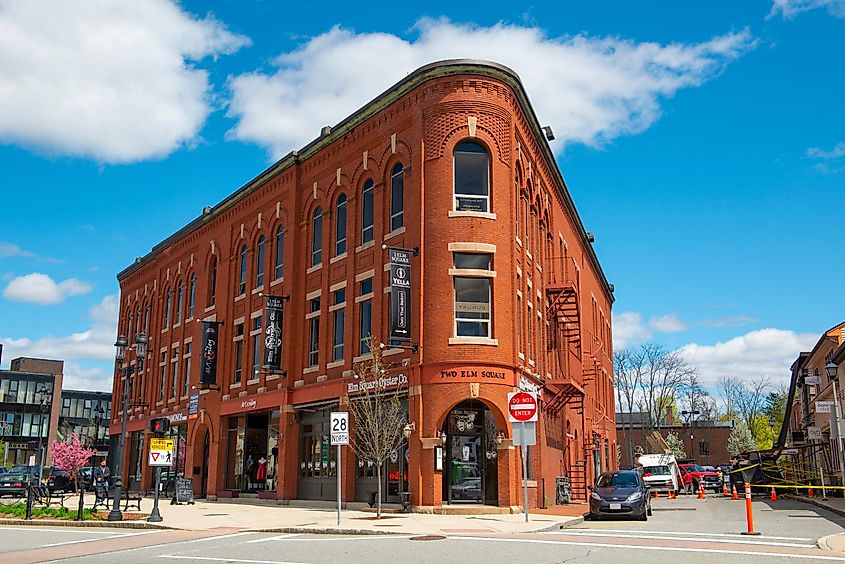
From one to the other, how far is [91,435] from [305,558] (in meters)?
92.8

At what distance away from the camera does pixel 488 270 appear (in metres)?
26.5

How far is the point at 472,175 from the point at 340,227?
22.5ft

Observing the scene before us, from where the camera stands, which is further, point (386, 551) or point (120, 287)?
point (120, 287)

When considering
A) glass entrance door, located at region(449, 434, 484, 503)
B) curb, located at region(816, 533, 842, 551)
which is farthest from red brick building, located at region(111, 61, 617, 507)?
curb, located at region(816, 533, 842, 551)

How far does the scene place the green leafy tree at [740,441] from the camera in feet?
286

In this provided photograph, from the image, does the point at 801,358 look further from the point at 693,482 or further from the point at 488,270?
the point at 488,270

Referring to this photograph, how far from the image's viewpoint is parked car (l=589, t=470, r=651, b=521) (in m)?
23.0

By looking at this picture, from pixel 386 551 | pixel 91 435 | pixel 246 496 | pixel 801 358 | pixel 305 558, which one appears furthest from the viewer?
pixel 91 435

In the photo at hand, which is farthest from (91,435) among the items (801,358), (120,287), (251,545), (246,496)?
(251,545)

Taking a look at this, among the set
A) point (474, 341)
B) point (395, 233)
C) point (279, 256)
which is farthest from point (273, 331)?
point (474, 341)

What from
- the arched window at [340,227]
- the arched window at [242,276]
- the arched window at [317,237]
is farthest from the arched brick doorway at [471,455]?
the arched window at [242,276]

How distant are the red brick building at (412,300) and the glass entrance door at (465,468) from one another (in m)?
0.05

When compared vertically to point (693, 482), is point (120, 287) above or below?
above

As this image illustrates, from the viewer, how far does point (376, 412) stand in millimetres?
24797
